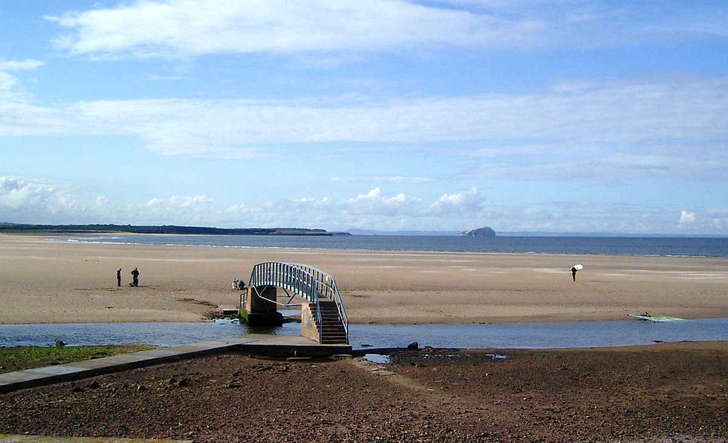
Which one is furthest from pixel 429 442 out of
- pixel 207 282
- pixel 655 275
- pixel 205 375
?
pixel 655 275

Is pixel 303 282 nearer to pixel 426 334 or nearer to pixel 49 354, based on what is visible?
pixel 426 334

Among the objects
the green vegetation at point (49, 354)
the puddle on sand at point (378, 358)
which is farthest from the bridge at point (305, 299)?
the green vegetation at point (49, 354)

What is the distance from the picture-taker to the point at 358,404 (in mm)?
12820

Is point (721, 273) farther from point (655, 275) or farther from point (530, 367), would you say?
point (530, 367)

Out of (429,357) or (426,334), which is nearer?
(429,357)

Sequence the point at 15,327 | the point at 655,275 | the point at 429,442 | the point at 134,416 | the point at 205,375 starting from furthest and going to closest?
the point at 655,275
the point at 15,327
the point at 205,375
the point at 134,416
the point at 429,442

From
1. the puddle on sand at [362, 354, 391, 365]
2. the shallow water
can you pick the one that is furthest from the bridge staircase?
the puddle on sand at [362, 354, 391, 365]

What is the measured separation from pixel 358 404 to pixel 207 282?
29917mm

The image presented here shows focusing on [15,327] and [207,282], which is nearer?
[15,327]

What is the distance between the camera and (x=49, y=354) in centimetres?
1725

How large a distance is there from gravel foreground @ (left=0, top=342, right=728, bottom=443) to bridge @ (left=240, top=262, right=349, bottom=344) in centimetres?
227

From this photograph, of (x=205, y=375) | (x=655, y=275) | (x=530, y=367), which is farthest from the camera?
(x=655, y=275)

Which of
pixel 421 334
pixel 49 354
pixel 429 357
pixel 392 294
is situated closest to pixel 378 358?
pixel 429 357

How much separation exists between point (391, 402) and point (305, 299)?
13.0 m
